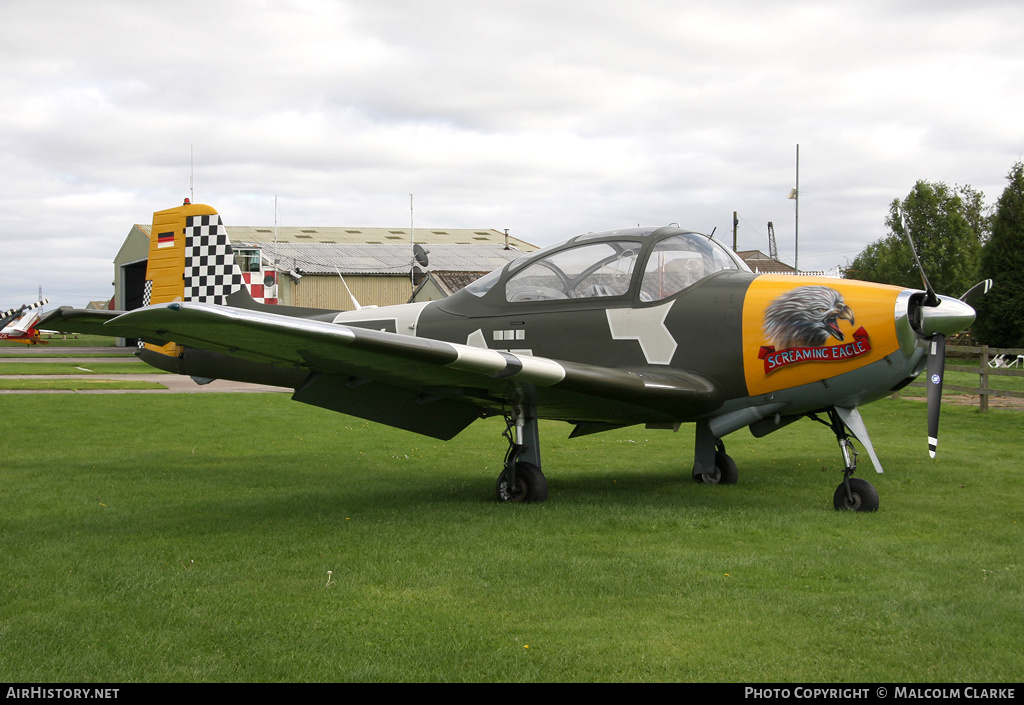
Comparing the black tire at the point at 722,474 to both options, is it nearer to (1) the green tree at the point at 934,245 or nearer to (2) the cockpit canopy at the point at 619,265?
(2) the cockpit canopy at the point at 619,265

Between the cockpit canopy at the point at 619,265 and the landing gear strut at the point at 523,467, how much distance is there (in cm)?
128

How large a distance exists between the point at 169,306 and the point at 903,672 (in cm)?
437

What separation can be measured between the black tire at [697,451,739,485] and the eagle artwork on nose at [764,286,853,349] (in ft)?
7.64

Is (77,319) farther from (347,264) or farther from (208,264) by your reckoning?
(347,264)

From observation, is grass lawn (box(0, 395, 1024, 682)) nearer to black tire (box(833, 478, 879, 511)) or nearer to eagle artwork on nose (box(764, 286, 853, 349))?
black tire (box(833, 478, 879, 511))

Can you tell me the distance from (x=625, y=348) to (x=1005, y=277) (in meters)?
27.1

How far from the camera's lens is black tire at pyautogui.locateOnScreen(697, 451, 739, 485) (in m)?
9.28

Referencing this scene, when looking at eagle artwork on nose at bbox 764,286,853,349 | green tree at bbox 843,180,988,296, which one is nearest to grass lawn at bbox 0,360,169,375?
eagle artwork on nose at bbox 764,286,853,349

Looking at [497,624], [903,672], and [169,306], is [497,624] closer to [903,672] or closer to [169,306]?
[903,672]

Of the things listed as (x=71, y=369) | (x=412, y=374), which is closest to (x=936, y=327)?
(x=412, y=374)

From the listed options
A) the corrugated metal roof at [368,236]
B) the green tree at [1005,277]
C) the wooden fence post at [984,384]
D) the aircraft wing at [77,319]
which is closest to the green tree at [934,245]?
the green tree at [1005,277]

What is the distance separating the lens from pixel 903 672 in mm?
3707

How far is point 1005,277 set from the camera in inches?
1166

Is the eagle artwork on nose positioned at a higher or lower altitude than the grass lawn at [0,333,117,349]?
higher
